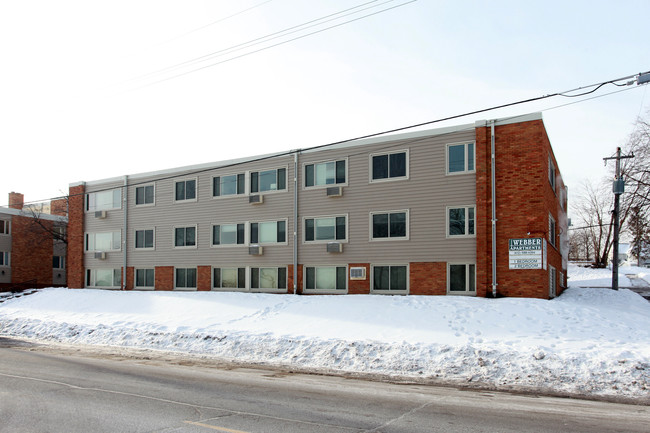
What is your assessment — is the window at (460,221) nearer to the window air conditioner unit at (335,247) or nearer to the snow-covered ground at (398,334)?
Answer: the snow-covered ground at (398,334)

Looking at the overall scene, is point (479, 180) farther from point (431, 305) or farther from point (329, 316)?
point (329, 316)

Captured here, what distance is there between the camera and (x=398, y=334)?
15.6 metres

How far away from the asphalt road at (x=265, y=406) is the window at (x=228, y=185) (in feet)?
52.8

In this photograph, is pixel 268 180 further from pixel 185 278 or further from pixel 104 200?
pixel 104 200

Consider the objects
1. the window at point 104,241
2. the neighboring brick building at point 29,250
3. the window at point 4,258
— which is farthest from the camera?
the neighboring brick building at point 29,250

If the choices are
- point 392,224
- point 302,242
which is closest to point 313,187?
point 302,242

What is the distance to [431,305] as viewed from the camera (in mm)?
19062

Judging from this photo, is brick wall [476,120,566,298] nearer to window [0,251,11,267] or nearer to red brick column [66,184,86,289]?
red brick column [66,184,86,289]

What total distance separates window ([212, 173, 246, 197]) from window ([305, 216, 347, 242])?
15.1 feet

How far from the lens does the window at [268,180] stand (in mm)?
26136

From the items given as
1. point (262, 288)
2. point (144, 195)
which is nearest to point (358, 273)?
point (262, 288)

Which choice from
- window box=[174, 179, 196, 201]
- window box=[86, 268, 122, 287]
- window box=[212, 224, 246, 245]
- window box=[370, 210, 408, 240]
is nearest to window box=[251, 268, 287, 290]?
window box=[212, 224, 246, 245]

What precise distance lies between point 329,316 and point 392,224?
5978 millimetres

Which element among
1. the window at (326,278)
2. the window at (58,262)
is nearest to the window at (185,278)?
the window at (326,278)
